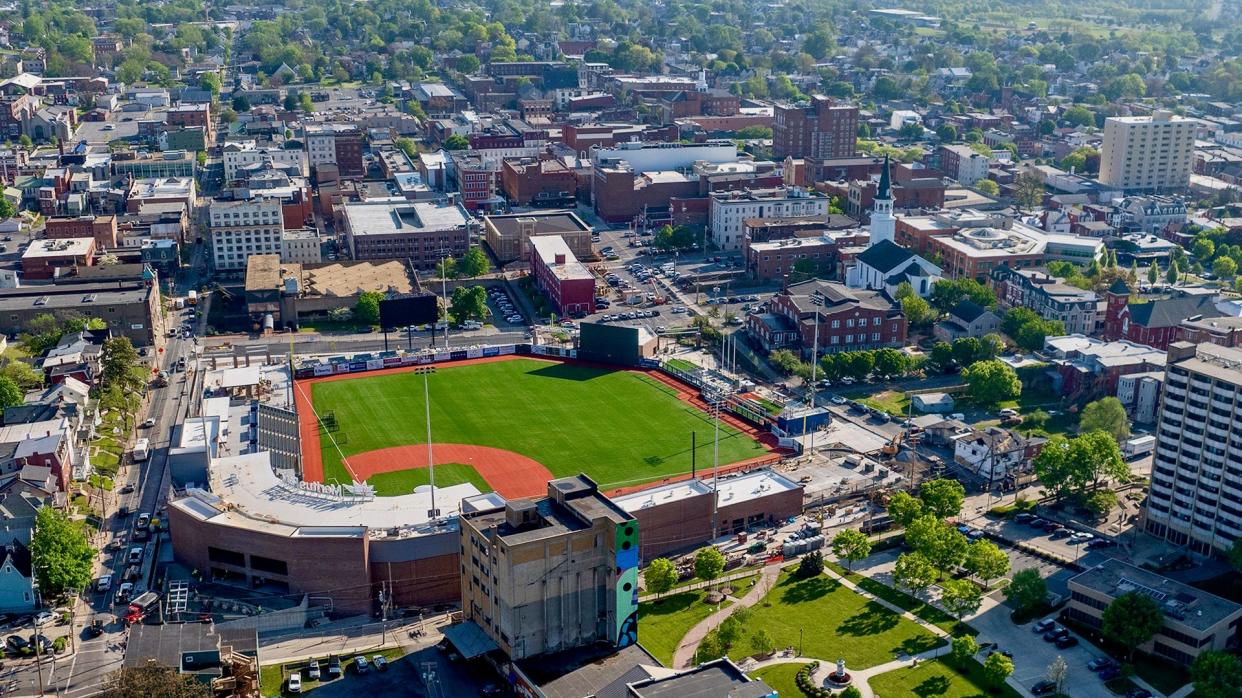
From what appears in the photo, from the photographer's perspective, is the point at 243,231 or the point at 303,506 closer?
the point at 303,506

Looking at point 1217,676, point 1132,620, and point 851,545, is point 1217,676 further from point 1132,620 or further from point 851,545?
point 851,545

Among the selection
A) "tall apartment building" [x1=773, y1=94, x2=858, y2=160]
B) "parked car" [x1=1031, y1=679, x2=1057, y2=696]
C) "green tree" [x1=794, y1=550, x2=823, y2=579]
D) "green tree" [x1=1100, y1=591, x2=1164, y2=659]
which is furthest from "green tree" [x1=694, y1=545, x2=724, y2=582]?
"tall apartment building" [x1=773, y1=94, x2=858, y2=160]

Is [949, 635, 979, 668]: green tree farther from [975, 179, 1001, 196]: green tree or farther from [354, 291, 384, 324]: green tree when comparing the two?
[975, 179, 1001, 196]: green tree

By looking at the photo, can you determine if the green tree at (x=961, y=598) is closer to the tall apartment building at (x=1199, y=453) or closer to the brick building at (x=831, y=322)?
the tall apartment building at (x=1199, y=453)

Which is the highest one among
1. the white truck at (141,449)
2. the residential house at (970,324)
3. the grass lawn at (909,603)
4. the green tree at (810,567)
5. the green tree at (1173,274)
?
the green tree at (1173,274)

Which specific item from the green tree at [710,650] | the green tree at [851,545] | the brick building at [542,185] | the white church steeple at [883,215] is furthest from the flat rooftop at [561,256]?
the green tree at [710,650]

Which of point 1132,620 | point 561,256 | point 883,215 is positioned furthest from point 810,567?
point 883,215
